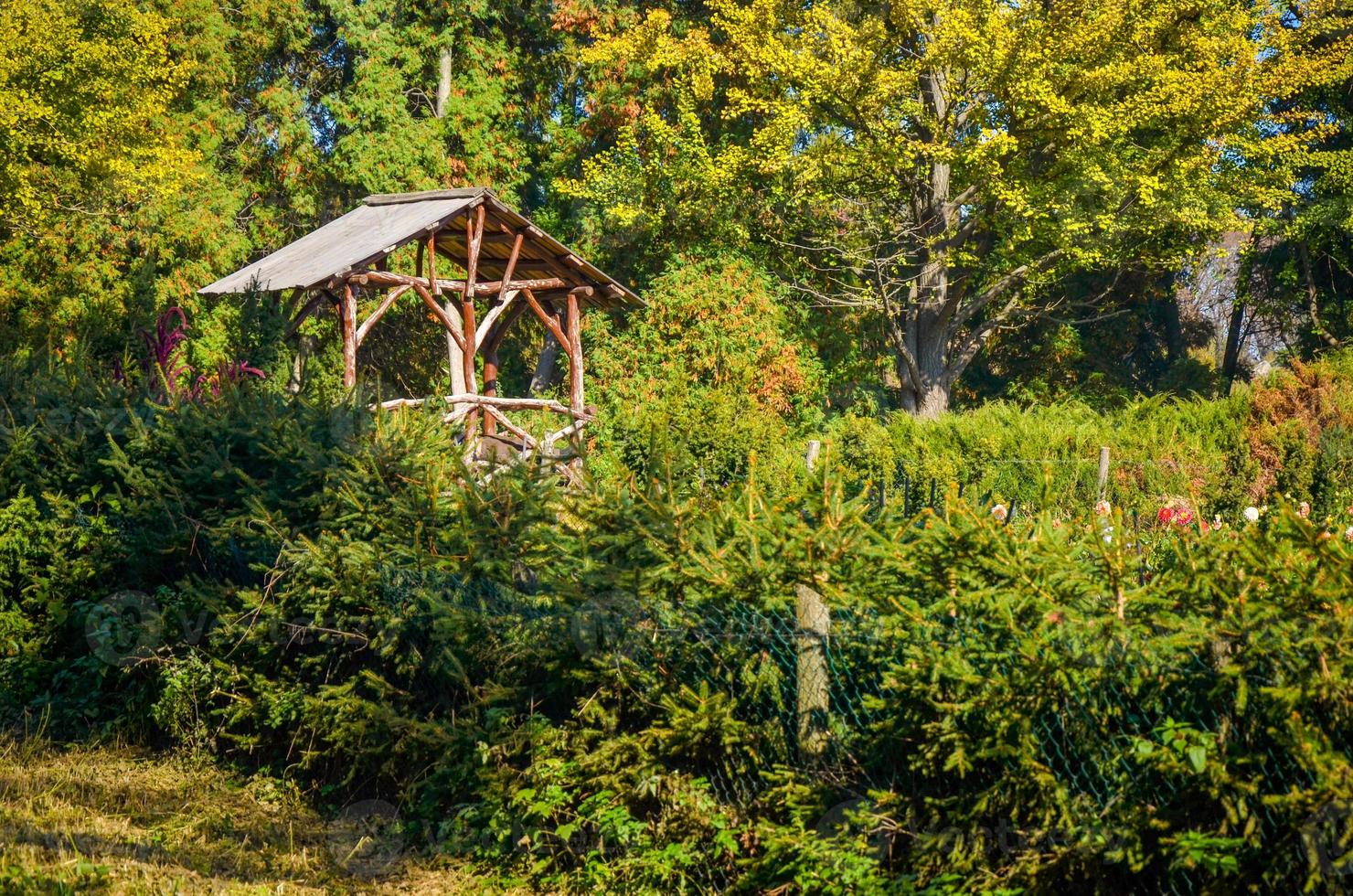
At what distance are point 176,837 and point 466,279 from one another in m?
11.1

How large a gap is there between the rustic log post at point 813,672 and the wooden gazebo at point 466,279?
870cm

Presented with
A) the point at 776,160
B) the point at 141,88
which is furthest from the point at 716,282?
→ the point at 141,88

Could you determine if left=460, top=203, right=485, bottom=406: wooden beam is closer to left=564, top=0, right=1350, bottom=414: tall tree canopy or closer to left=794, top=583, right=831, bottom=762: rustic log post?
left=564, top=0, right=1350, bottom=414: tall tree canopy

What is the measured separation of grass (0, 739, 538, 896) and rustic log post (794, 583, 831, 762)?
1.38 metres

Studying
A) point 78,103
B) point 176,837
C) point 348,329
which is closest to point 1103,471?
point 348,329

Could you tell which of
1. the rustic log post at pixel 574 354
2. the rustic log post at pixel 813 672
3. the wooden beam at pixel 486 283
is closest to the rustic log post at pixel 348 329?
the wooden beam at pixel 486 283

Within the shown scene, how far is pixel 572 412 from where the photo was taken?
15750 mm

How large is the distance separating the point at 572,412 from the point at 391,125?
1415cm

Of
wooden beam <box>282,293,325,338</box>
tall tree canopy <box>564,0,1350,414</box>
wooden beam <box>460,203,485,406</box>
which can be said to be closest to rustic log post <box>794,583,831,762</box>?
wooden beam <box>282,293,325,338</box>

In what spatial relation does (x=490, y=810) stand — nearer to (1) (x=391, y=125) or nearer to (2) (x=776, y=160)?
(2) (x=776, y=160)

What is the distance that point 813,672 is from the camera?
454 centimetres

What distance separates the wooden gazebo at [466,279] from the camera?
45.8 ft

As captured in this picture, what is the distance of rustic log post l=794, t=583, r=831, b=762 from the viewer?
14.8 ft

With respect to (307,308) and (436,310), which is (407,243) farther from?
(307,308)
